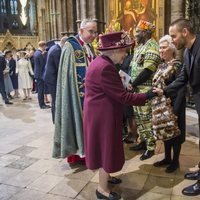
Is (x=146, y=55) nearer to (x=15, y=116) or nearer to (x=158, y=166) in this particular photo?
(x=158, y=166)

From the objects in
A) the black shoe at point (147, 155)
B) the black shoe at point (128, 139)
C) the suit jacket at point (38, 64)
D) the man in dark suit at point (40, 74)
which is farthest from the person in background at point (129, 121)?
the suit jacket at point (38, 64)

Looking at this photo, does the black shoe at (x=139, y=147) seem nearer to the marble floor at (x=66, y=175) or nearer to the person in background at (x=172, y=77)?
the marble floor at (x=66, y=175)

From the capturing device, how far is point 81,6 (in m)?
10.4

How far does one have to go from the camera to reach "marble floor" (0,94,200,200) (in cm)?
303

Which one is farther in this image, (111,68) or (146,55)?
(146,55)

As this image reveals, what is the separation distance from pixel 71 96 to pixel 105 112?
99 cm

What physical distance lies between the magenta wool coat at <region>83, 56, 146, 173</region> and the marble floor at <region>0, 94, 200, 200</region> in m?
0.55

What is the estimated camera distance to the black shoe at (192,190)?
9.56ft

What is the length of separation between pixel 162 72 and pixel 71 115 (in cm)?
115

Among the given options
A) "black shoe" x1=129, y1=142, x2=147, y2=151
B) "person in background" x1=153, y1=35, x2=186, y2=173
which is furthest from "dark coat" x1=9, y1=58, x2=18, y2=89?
"person in background" x1=153, y1=35, x2=186, y2=173

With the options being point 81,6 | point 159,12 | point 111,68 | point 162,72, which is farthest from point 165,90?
point 81,6

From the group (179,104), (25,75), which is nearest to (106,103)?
(179,104)

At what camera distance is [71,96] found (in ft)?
11.5

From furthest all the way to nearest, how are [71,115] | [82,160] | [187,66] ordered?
[82,160] → [71,115] → [187,66]
